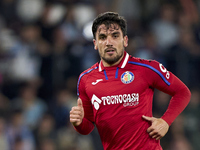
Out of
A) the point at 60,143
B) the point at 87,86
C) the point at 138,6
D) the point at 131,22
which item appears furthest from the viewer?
the point at 138,6

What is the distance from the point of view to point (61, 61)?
688cm

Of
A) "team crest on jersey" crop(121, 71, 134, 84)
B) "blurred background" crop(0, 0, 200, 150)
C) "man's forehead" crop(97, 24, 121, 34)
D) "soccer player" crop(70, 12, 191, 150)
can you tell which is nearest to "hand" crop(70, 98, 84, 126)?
"soccer player" crop(70, 12, 191, 150)

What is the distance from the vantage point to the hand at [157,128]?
338 centimetres

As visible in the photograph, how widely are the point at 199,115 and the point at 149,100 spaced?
3.45m

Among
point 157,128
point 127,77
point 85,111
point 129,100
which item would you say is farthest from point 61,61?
point 157,128

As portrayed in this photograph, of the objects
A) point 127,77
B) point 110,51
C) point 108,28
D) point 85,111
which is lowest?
point 85,111

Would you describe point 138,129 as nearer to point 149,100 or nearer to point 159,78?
point 149,100

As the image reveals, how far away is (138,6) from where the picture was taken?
8.52m

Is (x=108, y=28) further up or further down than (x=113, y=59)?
further up

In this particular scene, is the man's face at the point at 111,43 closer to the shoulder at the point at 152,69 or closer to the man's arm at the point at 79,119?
the shoulder at the point at 152,69

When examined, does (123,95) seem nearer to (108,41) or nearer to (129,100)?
(129,100)

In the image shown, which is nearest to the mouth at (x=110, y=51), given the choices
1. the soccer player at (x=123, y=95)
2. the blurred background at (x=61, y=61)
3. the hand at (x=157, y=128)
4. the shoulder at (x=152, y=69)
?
the soccer player at (x=123, y=95)

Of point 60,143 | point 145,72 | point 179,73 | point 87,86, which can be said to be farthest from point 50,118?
point 145,72

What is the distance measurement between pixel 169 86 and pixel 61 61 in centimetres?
367
